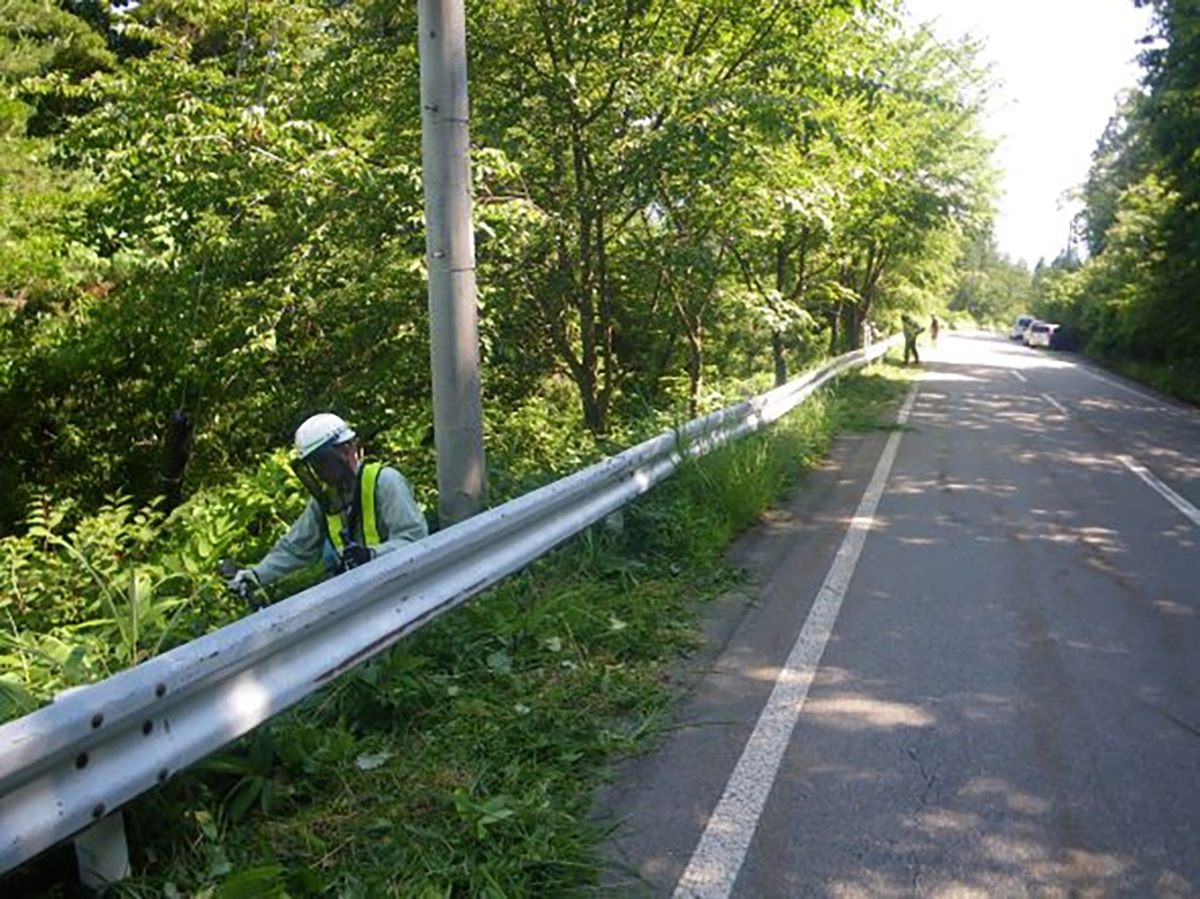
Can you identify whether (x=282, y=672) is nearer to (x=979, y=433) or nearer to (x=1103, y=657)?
(x=1103, y=657)

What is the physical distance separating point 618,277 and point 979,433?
6.41 metres

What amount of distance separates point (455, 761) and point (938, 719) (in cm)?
196

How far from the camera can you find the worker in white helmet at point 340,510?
4043 mm

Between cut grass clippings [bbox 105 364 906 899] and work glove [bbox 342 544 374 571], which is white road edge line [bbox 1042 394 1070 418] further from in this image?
work glove [bbox 342 544 374 571]

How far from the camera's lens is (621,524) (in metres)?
6.54

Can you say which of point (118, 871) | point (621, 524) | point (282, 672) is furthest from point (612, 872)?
point (621, 524)

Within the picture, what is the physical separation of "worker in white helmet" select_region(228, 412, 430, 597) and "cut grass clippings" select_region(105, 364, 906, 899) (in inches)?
19.0

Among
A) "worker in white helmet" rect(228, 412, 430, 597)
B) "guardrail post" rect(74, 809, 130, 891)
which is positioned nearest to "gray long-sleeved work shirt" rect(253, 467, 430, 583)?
"worker in white helmet" rect(228, 412, 430, 597)

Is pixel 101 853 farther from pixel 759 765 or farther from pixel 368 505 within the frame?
pixel 759 765

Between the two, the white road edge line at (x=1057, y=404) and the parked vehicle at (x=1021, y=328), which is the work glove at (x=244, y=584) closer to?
the white road edge line at (x=1057, y=404)

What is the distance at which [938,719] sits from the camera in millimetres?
4066

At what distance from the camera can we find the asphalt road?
3.04 meters

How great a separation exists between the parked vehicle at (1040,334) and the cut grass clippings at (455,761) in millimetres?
50055

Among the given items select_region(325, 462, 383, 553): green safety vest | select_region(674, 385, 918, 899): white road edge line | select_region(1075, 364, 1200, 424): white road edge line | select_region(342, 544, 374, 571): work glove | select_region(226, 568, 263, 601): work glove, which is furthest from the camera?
select_region(1075, 364, 1200, 424): white road edge line
